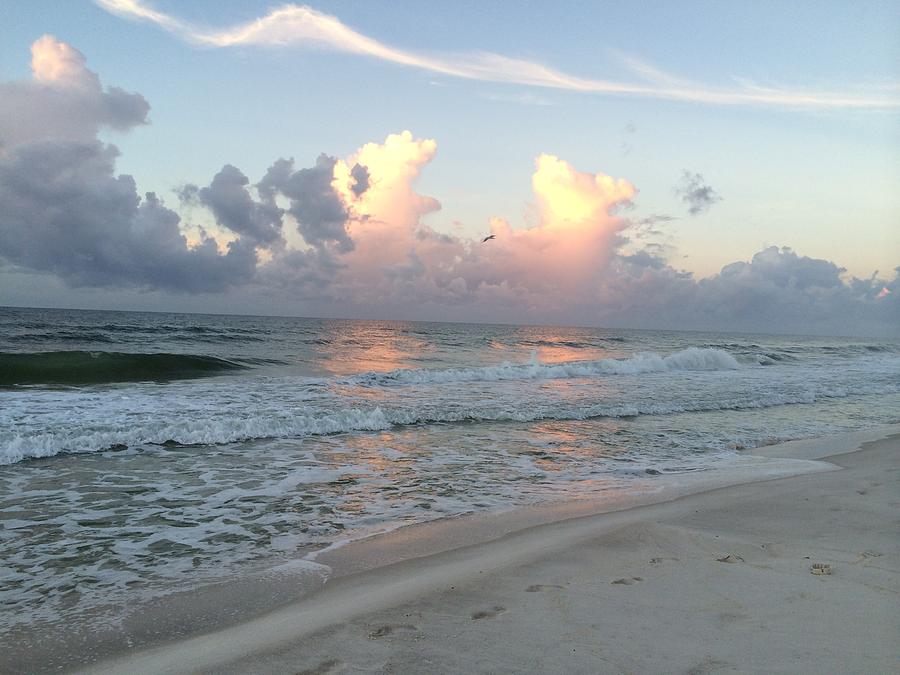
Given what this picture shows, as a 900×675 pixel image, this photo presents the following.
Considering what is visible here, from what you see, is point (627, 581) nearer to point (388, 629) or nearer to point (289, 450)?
point (388, 629)

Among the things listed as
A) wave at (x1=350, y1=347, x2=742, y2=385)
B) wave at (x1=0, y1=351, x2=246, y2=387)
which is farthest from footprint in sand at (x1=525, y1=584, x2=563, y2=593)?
wave at (x1=0, y1=351, x2=246, y2=387)

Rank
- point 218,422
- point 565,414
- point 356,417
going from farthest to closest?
point 565,414, point 356,417, point 218,422

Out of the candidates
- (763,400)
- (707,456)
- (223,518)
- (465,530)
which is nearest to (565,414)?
(707,456)

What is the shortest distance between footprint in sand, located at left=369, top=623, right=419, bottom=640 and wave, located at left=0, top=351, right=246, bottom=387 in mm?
Answer: 19495

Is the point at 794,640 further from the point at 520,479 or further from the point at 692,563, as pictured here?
the point at 520,479

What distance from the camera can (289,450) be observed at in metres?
10.4

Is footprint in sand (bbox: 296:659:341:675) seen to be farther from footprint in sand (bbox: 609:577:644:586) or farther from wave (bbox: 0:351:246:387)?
wave (bbox: 0:351:246:387)

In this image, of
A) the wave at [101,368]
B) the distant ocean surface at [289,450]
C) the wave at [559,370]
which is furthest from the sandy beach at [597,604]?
the wave at [101,368]

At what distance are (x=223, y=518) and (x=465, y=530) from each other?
2814 mm

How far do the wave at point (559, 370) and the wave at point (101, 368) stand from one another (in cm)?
832

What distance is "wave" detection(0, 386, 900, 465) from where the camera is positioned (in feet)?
32.6

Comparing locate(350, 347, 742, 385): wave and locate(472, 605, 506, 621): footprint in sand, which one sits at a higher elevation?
locate(472, 605, 506, 621): footprint in sand

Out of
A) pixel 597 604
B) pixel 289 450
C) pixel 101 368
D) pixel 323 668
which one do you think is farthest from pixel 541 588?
pixel 101 368

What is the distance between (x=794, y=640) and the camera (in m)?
3.39
